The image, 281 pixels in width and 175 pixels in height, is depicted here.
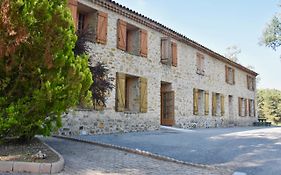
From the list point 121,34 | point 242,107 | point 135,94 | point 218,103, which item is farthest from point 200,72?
point 242,107

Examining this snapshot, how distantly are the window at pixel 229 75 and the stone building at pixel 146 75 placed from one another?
2.08ft

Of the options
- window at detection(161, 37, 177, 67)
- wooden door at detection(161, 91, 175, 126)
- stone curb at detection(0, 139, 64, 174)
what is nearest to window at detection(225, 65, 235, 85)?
wooden door at detection(161, 91, 175, 126)

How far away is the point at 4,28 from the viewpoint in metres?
4.63

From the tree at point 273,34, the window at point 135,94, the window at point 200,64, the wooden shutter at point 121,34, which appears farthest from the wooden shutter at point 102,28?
the tree at point 273,34

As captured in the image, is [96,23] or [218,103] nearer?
[96,23]

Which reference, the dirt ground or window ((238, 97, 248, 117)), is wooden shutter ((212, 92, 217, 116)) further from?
the dirt ground

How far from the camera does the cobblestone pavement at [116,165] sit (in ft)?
15.7

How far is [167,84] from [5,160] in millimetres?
10836

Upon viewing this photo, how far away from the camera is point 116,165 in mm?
5242

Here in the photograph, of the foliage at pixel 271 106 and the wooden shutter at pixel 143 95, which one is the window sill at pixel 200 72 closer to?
the wooden shutter at pixel 143 95

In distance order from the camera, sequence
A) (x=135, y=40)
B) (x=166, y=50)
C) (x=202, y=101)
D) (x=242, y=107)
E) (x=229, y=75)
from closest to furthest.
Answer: (x=135, y=40) < (x=166, y=50) < (x=202, y=101) < (x=229, y=75) < (x=242, y=107)

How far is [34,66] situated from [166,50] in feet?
31.6

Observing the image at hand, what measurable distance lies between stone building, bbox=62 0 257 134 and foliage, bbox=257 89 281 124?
16.8 meters

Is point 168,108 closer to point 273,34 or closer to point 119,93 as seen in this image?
point 119,93
